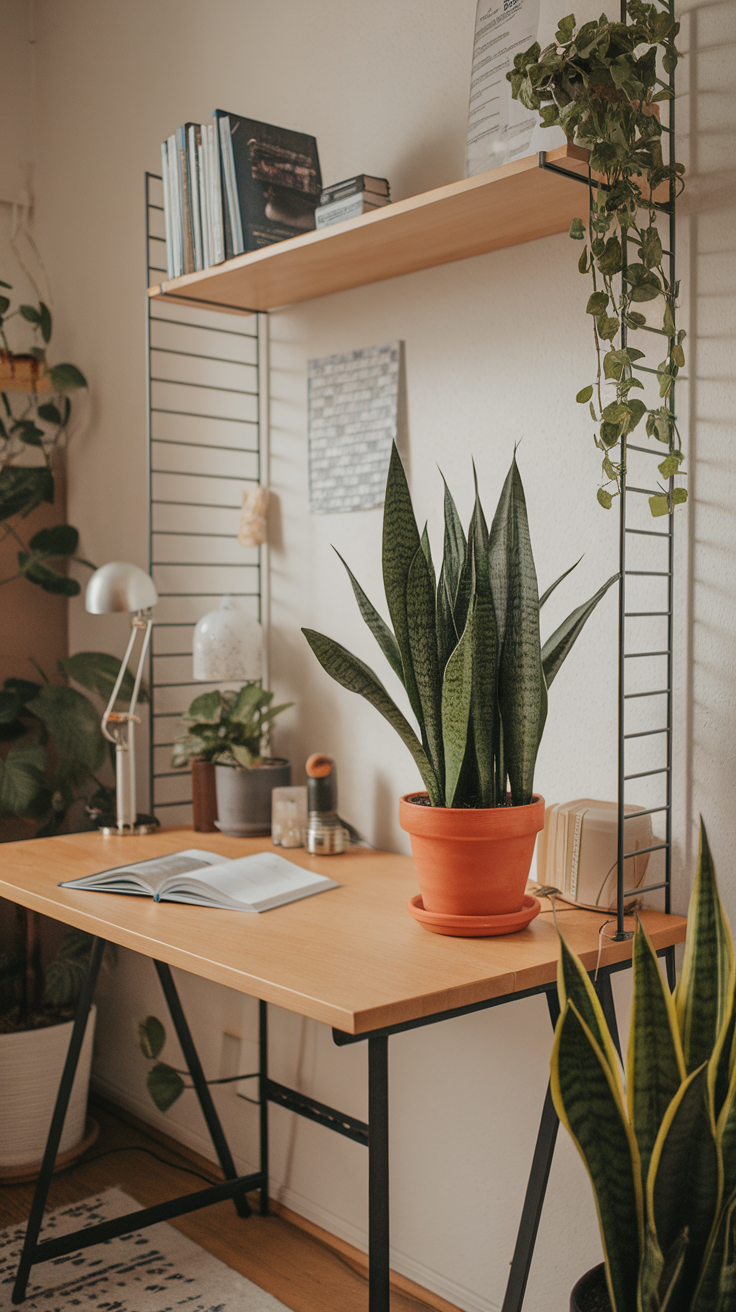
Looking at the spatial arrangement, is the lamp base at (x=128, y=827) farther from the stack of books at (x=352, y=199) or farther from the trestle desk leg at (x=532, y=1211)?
the stack of books at (x=352, y=199)

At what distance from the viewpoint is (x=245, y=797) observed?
6.89ft

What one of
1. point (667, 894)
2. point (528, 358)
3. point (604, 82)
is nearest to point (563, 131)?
point (604, 82)

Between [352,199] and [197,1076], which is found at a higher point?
[352,199]

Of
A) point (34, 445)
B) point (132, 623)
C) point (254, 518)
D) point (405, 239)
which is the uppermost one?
point (405, 239)

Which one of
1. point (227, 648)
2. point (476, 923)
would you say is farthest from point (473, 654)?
point (227, 648)

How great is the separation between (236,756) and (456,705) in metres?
0.84

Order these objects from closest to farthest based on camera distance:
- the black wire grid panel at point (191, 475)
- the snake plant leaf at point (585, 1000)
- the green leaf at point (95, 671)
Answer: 1. the snake plant leaf at point (585, 1000)
2. the black wire grid panel at point (191, 475)
3. the green leaf at point (95, 671)

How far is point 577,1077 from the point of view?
3.46ft

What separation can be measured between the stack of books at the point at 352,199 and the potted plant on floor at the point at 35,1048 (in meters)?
1.70

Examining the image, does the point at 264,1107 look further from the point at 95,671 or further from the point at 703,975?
the point at 703,975

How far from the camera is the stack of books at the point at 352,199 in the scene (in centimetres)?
176

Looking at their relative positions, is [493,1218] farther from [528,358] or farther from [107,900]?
[528,358]

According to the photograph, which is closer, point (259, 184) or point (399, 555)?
point (399, 555)

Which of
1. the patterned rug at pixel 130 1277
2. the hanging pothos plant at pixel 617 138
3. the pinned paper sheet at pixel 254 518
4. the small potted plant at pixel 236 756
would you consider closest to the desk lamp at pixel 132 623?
the small potted plant at pixel 236 756
